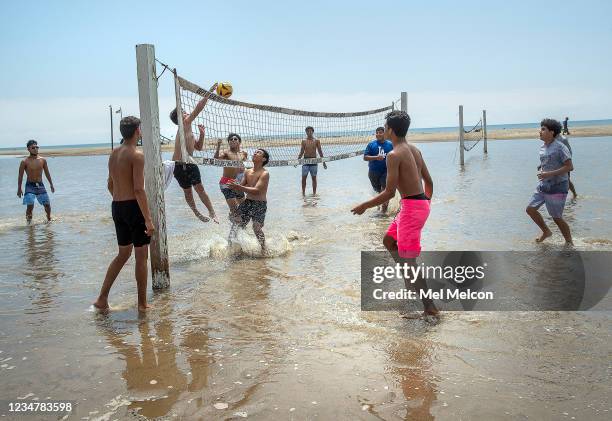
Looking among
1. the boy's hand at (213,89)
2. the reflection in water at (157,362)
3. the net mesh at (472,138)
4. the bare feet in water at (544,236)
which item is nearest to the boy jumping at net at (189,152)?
the boy's hand at (213,89)

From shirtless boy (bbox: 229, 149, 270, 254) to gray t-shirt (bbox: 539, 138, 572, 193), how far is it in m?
3.61

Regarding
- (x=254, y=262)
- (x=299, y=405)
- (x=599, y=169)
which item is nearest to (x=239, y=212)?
(x=254, y=262)

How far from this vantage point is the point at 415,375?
3.43 metres

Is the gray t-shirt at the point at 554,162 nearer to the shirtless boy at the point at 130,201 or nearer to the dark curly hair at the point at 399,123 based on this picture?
the dark curly hair at the point at 399,123

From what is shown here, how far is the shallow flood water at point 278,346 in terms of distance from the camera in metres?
3.11

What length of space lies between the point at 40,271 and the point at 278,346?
4107mm

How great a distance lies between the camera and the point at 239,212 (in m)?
7.18

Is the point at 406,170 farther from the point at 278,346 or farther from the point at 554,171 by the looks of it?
the point at 554,171

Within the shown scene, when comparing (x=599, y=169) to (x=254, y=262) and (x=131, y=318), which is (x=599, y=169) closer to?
(x=254, y=262)

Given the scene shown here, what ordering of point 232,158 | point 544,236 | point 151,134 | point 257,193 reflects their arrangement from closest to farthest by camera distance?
point 151,134 < point 257,193 < point 544,236 < point 232,158

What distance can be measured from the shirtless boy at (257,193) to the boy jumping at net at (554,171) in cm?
357

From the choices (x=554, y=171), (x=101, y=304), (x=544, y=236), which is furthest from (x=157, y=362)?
(x=544, y=236)

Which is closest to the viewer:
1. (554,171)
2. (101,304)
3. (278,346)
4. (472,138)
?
(278,346)

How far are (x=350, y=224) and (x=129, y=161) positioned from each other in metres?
5.43
